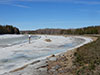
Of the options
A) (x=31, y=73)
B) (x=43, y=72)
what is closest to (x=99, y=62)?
(x=43, y=72)

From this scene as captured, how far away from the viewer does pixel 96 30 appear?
440ft

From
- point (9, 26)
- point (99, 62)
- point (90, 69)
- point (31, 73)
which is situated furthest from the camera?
point (9, 26)

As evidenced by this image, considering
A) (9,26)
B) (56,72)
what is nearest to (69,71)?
(56,72)

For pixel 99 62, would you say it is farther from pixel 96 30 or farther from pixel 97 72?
pixel 96 30

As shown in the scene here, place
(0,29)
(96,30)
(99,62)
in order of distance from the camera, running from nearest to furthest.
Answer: (99,62), (96,30), (0,29)

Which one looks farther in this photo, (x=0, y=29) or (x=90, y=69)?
(x=0, y=29)

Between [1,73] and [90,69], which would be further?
[1,73]

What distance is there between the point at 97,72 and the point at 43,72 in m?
3.39

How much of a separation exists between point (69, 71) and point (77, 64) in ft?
5.14

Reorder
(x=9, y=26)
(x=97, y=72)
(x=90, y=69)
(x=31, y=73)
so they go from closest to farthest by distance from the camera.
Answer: (x=97, y=72)
(x=90, y=69)
(x=31, y=73)
(x=9, y=26)

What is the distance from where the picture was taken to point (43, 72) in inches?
441

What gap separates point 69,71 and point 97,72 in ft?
6.23

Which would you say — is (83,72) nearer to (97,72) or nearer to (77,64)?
(97,72)

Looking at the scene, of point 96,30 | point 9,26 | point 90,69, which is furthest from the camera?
point 9,26
